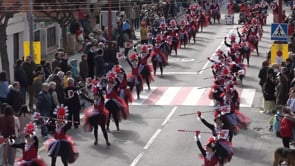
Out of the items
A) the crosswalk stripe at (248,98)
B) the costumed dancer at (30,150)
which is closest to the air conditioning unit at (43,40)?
the crosswalk stripe at (248,98)

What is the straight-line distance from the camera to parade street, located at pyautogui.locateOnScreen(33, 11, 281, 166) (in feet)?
66.5

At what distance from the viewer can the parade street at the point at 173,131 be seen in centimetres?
2027

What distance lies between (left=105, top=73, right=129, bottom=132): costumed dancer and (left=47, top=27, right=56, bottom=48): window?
19.6 meters

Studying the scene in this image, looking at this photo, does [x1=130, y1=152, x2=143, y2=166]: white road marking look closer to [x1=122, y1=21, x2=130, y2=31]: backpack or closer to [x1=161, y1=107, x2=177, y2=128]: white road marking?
[x1=161, y1=107, x2=177, y2=128]: white road marking

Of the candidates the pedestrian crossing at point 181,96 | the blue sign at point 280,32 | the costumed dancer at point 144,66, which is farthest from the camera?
the costumed dancer at point 144,66

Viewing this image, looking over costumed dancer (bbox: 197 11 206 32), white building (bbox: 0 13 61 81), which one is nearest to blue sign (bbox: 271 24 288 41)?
white building (bbox: 0 13 61 81)

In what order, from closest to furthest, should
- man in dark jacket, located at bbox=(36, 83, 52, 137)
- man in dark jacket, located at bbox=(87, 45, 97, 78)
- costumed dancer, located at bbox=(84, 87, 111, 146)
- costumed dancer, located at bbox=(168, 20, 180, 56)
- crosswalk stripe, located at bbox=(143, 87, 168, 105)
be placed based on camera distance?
costumed dancer, located at bbox=(84, 87, 111, 146) → man in dark jacket, located at bbox=(36, 83, 52, 137) → crosswalk stripe, located at bbox=(143, 87, 168, 105) → man in dark jacket, located at bbox=(87, 45, 97, 78) → costumed dancer, located at bbox=(168, 20, 180, 56)

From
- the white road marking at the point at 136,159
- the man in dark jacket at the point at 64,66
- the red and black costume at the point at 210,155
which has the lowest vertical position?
the white road marking at the point at 136,159

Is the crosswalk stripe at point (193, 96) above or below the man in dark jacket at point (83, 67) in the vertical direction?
below

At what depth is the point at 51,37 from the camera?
42.9 meters

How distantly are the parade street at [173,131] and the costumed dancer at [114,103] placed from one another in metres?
0.58

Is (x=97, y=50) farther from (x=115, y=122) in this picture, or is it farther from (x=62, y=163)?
(x=62, y=163)

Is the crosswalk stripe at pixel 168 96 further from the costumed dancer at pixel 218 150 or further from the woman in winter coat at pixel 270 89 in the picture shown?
the costumed dancer at pixel 218 150

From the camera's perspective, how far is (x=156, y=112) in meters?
26.4
